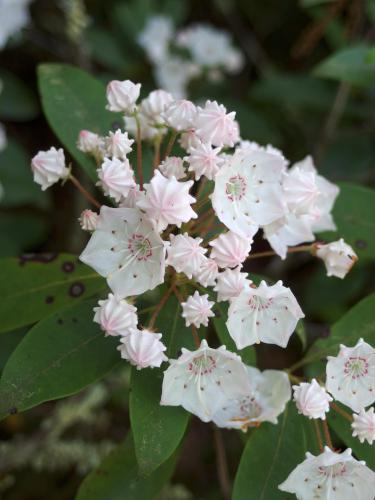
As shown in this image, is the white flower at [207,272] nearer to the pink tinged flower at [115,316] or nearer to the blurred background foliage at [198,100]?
the pink tinged flower at [115,316]

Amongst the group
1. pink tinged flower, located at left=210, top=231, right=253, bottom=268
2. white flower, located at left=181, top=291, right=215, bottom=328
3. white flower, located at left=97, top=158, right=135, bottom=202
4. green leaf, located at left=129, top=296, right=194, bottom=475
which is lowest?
green leaf, located at left=129, top=296, right=194, bottom=475

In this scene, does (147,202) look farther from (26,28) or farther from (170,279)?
(26,28)

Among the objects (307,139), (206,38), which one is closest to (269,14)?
(206,38)

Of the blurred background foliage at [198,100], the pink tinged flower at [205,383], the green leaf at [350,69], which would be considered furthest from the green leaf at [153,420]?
the green leaf at [350,69]

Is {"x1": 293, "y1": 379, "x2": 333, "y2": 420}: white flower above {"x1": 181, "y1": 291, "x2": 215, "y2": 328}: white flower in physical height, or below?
below

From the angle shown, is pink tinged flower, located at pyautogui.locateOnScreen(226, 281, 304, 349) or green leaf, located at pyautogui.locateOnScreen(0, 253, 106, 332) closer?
pink tinged flower, located at pyautogui.locateOnScreen(226, 281, 304, 349)

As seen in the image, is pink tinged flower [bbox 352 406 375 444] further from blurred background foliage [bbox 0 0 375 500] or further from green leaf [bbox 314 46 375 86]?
green leaf [bbox 314 46 375 86]

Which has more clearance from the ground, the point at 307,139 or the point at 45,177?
the point at 45,177

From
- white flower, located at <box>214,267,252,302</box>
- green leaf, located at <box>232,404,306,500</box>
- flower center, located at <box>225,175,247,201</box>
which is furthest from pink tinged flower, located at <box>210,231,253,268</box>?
green leaf, located at <box>232,404,306,500</box>
